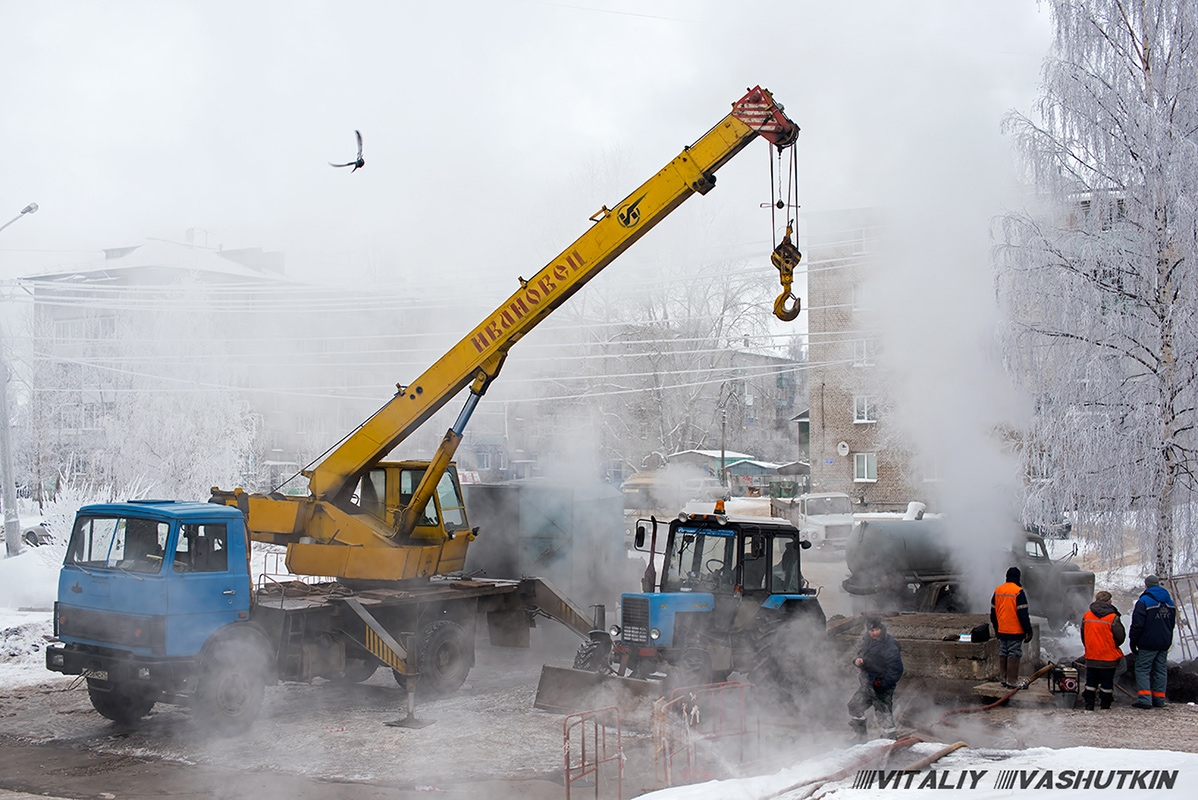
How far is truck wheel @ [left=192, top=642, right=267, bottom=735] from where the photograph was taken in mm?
9000

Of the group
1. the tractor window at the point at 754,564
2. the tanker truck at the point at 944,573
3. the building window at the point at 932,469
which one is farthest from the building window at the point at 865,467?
the tractor window at the point at 754,564

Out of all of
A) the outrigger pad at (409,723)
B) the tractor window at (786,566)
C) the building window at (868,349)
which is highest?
the building window at (868,349)

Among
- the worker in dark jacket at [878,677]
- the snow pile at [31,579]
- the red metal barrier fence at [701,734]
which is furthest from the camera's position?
the snow pile at [31,579]

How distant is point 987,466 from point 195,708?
1169cm

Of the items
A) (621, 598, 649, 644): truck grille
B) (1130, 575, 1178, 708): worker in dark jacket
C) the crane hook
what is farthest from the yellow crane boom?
(1130, 575, 1178, 708): worker in dark jacket

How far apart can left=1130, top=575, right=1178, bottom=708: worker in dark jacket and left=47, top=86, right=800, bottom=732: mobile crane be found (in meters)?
5.00

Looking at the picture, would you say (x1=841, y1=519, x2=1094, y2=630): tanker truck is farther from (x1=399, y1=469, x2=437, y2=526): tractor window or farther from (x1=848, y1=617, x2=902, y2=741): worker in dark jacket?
(x1=399, y1=469, x2=437, y2=526): tractor window

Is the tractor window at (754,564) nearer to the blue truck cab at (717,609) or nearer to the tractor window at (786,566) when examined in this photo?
the blue truck cab at (717,609)

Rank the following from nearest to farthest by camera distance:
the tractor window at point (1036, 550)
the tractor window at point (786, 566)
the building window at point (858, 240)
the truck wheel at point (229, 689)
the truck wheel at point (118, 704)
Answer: the truck wheel at point (229, 689) → the truck wheel at point (118, 704) → the tractor window at point (786, 566) → the tractor window at point (1036, 550) → the building window at point (858, 240)

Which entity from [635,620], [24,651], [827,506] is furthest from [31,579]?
[827,506]

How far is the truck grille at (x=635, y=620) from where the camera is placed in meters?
9.76

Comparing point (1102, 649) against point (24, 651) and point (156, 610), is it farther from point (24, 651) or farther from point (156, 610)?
point (24, 651)

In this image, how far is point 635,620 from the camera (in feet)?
32.4

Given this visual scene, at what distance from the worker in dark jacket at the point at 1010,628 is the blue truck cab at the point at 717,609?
1.90 metres
